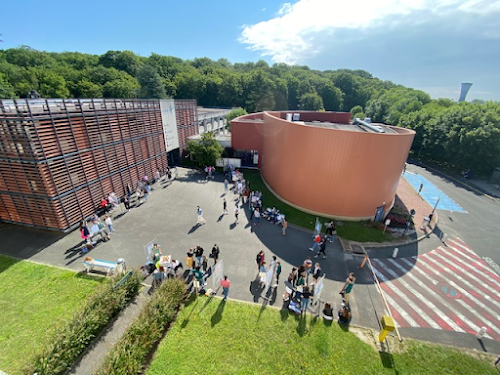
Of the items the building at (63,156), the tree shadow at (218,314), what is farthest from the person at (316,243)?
the building at (63,156)

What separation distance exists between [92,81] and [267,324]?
7218cm

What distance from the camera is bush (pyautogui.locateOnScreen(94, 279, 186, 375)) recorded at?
6.17 meters

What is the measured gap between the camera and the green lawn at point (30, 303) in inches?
281

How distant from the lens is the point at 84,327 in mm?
7113

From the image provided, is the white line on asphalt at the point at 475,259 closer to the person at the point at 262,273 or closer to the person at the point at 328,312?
the person at the point at 328,312

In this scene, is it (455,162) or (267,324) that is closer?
(267,324)

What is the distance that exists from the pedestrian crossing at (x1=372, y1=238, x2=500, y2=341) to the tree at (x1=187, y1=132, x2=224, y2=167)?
57.9 feet

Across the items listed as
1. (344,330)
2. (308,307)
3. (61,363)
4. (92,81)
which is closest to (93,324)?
(61,363)

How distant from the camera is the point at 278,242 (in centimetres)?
1346

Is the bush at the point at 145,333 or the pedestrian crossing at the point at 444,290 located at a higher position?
the bush at the point at 145,333

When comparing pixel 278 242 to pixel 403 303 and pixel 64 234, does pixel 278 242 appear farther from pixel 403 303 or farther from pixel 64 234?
pixel 64 234

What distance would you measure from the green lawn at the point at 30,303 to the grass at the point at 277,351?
14.2ft

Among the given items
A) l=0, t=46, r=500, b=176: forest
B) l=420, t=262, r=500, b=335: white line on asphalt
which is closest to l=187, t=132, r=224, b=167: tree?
l=420, t=262, r=500, b=335: white line on asphalt

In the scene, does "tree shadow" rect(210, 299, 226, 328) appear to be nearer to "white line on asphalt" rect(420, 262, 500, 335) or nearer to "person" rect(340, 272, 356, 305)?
"person" rect(340, 272, 356, 305)
